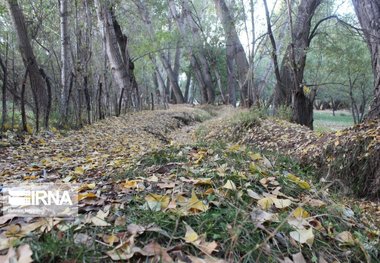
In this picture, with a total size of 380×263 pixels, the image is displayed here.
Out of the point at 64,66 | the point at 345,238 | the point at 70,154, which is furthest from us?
the point at 64,66

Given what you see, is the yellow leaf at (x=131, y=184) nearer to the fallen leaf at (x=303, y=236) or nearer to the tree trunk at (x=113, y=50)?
the fallen leaf at (x=303, y=236)

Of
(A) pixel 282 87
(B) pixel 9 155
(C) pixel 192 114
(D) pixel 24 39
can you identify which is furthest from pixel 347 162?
(C) pixel 192 114

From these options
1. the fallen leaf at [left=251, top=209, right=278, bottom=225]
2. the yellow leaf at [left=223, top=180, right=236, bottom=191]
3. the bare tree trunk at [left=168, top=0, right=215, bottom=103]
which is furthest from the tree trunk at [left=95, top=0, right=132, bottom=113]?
the fallen leaf at [left=251, top=209, right=278, bottom=225]

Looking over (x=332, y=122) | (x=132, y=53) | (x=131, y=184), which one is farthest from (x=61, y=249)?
(x=332, y=122)

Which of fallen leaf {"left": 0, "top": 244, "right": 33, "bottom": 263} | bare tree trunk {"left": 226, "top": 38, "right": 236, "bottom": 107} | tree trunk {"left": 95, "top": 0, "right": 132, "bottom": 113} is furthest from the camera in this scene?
bare tree trunk {"left": 226, "top": 38, "right": 236, "bottom": 107}

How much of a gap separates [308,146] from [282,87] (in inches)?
164

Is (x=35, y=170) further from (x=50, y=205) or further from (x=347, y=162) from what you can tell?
(x=347, y=162)

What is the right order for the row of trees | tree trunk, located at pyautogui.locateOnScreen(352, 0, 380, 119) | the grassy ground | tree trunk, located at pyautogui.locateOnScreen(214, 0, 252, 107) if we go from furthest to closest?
1. the grassy ground
2. tree trunk, located at pyautogui.locateOnScreen(214, 0, 252, 107)
3. the row of trees
4. tree trunk, located at pyautogui.locateOnScreen(352, 0, 380, 119)

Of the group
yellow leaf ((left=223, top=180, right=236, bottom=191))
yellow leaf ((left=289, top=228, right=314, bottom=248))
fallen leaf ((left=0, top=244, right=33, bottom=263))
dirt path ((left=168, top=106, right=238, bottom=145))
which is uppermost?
yellow leaf ((left=223, top=180, right=236, bottom=191))

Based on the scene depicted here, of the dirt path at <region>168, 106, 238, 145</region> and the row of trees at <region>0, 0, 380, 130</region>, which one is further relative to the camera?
the dirt path at <region>168, 106, 238, 145</region>

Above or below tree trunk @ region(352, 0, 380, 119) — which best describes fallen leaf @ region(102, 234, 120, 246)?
below

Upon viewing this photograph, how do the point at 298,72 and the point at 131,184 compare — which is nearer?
the point at 131,184

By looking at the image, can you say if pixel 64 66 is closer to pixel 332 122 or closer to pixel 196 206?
pixel 196 206

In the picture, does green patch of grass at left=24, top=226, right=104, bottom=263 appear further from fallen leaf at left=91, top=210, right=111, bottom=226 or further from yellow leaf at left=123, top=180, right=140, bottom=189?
yellow leaf at left=123, top=180, right=140, bottom=189
